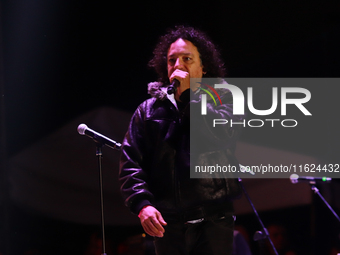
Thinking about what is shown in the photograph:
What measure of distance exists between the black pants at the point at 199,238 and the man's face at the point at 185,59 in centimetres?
70

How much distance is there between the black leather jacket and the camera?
1.52 m

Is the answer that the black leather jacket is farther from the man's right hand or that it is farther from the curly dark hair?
the curly dark hair

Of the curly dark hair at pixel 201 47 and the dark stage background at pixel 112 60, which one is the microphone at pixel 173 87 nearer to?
the curly dark hair at pixel 201 47

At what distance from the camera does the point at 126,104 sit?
3424 mm

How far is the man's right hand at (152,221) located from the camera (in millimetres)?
1385

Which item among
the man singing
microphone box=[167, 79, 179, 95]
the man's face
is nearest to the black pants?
the man singing

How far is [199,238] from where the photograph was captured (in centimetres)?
Result: 151

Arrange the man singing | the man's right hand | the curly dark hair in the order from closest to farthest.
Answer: the man's right hand
the man singing
the curly dark hair

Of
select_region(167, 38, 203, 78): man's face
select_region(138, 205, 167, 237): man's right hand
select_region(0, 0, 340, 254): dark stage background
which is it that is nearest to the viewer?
select_region(138, 205, 167, 237): man's right hand

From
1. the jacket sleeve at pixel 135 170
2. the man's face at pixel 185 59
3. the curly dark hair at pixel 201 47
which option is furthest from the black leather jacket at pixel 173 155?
the curly dark hair at pixel 201 47

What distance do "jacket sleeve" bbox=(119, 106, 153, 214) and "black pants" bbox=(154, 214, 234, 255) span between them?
0.17 metres

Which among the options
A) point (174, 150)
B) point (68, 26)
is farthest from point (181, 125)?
point (68, 26)

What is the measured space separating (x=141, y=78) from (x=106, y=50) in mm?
401

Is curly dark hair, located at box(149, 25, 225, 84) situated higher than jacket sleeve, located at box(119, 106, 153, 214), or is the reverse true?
curly dark hair, located at box(149, 25, 225, 84)
